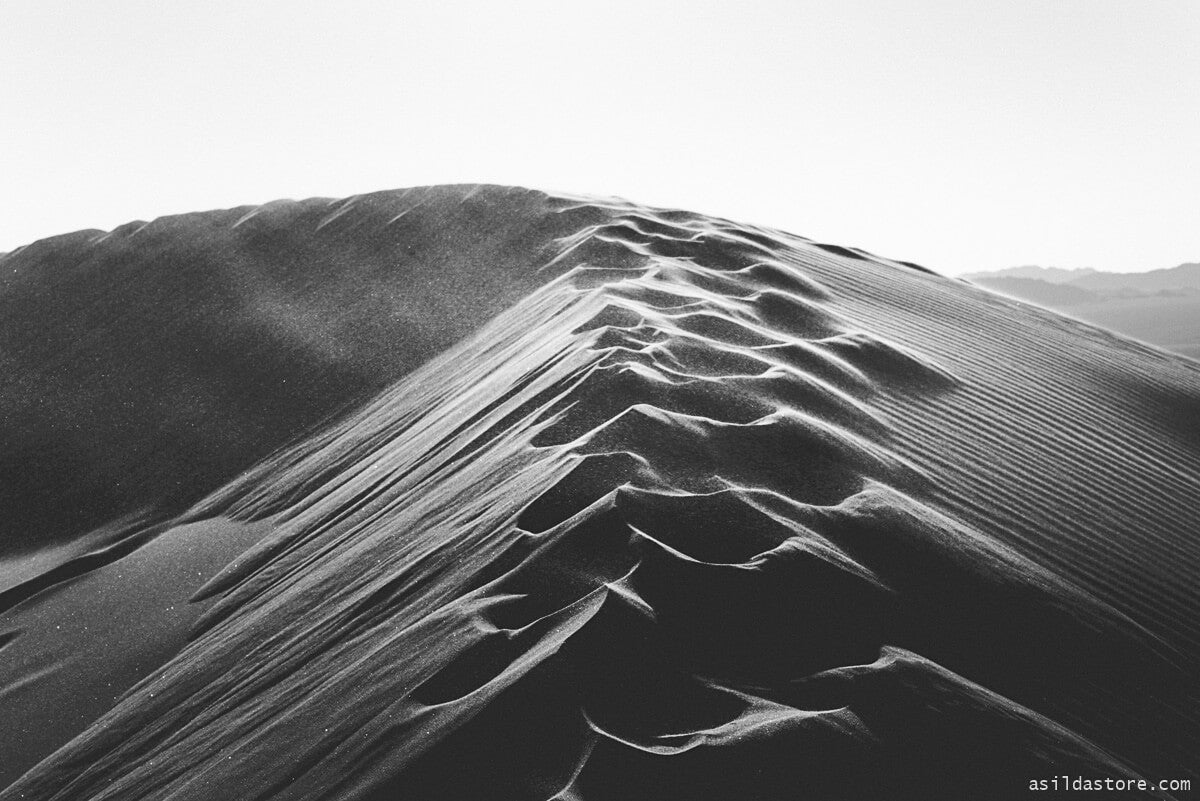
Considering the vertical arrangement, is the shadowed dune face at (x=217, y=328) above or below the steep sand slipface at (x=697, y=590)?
below

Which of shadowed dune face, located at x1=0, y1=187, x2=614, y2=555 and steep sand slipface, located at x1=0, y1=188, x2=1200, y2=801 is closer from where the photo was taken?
steep sand slipface, located at x1=0, y1=188, x2=1200, y2=801

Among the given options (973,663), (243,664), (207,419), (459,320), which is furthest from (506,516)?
(207,419)

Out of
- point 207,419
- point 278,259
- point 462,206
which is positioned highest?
point 462,206

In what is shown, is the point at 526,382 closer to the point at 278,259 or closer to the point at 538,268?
the point at 538,268

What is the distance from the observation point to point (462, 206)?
5.55 metres

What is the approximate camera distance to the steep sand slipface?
53.4 inches

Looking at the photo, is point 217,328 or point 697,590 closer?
point 697,590

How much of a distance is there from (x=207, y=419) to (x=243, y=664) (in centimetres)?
269

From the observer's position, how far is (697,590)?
62.2 inches

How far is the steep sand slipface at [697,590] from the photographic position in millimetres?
1355

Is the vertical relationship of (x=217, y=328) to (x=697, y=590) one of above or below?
below

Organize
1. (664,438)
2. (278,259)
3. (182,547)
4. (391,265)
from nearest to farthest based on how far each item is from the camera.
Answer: (664,438)
(182,547)
(391,265)
(278,259)

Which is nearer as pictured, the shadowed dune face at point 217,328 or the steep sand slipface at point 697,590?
the steep sand slipface at point 697,590

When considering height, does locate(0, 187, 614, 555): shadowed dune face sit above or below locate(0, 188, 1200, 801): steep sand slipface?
below
